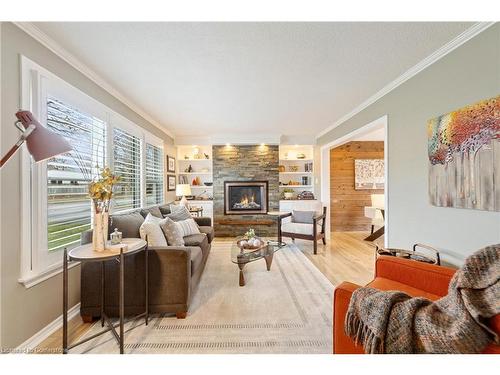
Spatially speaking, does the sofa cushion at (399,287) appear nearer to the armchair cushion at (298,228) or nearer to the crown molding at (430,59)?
the crown molding at (430,59)

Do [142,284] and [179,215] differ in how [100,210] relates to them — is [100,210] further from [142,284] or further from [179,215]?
[179,215]

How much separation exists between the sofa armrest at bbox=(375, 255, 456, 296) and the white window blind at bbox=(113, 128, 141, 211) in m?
3.17

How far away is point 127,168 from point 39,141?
223 centimetres

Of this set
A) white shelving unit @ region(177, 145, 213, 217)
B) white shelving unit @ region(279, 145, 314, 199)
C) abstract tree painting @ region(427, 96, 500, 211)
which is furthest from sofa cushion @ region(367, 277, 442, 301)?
white shelving unit @ region(177, 145, 213, 217)

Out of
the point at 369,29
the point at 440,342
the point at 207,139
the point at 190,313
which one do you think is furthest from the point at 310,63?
the point at 207,139

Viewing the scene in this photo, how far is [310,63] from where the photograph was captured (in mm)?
2211

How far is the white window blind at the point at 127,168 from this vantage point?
3.06 meters

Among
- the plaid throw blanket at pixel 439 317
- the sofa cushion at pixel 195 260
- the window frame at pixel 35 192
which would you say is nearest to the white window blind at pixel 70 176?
the window frame at pixel 35 192

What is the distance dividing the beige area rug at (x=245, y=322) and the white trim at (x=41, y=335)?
0.31 metres

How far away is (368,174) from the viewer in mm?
5914

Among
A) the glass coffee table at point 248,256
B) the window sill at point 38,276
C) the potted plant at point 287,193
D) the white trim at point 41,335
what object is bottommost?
the white trim at point 41,335

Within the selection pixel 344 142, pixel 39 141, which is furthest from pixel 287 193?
pixel 39 141
